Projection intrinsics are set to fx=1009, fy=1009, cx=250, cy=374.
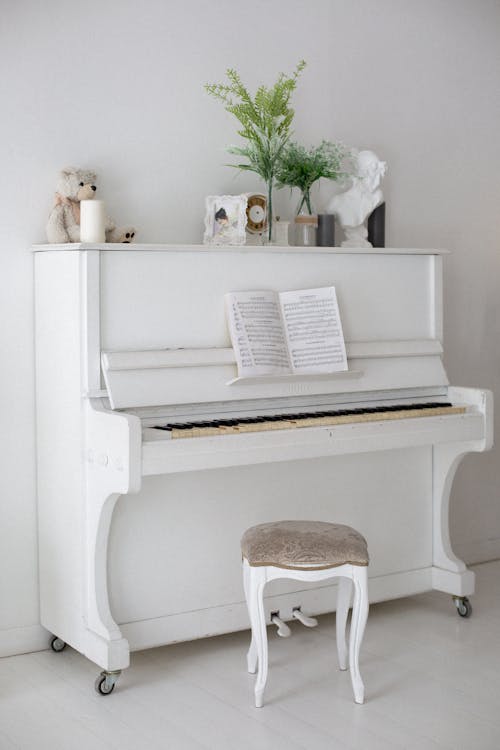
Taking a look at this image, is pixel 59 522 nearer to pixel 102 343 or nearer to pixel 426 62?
pixel 102 343

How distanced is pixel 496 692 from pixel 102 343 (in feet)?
5.20

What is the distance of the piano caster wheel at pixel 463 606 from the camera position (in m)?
3.74

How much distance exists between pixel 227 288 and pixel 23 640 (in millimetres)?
1354

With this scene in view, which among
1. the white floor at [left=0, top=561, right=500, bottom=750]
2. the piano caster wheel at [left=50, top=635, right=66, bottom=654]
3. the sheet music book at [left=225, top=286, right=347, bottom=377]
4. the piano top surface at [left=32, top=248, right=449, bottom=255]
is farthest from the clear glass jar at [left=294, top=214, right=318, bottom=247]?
the piano caster wheel at [left=50, top=635, right=66, bottom=654]

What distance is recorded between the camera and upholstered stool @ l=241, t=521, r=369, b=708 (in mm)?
2865

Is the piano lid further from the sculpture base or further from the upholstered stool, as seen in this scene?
the upholstered stool

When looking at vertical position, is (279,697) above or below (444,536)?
below

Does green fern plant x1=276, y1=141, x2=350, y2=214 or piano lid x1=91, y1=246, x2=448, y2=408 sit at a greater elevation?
green fern plant x1=276, y1=141, x2=350, y2=214

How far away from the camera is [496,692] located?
3.03 metres

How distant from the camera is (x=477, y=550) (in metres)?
4.51

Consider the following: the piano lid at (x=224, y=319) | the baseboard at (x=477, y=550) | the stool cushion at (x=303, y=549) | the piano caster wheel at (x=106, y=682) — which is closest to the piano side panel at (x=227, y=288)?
the piano lid at (x=224, y=319)

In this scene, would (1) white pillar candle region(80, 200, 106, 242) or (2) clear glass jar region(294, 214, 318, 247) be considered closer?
(1) white pillar candle region(80, 200, 106, 242)

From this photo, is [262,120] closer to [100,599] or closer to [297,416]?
[297,416]

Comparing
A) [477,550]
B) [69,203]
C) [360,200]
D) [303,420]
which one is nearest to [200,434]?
[303,420]
